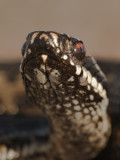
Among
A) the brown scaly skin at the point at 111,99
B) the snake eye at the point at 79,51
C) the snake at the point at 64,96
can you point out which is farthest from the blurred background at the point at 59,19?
the snake eye at the point at 79,51

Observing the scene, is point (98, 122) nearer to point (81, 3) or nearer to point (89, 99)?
point (89, 99)

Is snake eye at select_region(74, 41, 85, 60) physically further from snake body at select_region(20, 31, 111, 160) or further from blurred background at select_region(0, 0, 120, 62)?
blurred background at select_region(0, 0, 120, 62)

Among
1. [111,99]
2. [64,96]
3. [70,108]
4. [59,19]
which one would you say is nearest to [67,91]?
[64,96]

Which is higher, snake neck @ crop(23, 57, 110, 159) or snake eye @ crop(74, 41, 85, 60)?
snake eye @ crop(74, 41, 85, 60)

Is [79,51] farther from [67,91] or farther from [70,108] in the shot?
[70,108]

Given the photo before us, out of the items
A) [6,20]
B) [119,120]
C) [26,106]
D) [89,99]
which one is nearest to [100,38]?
[6,20]

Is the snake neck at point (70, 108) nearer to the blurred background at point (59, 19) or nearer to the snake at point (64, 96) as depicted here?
the snake at point (64, 96)

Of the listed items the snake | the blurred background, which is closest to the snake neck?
the snake
